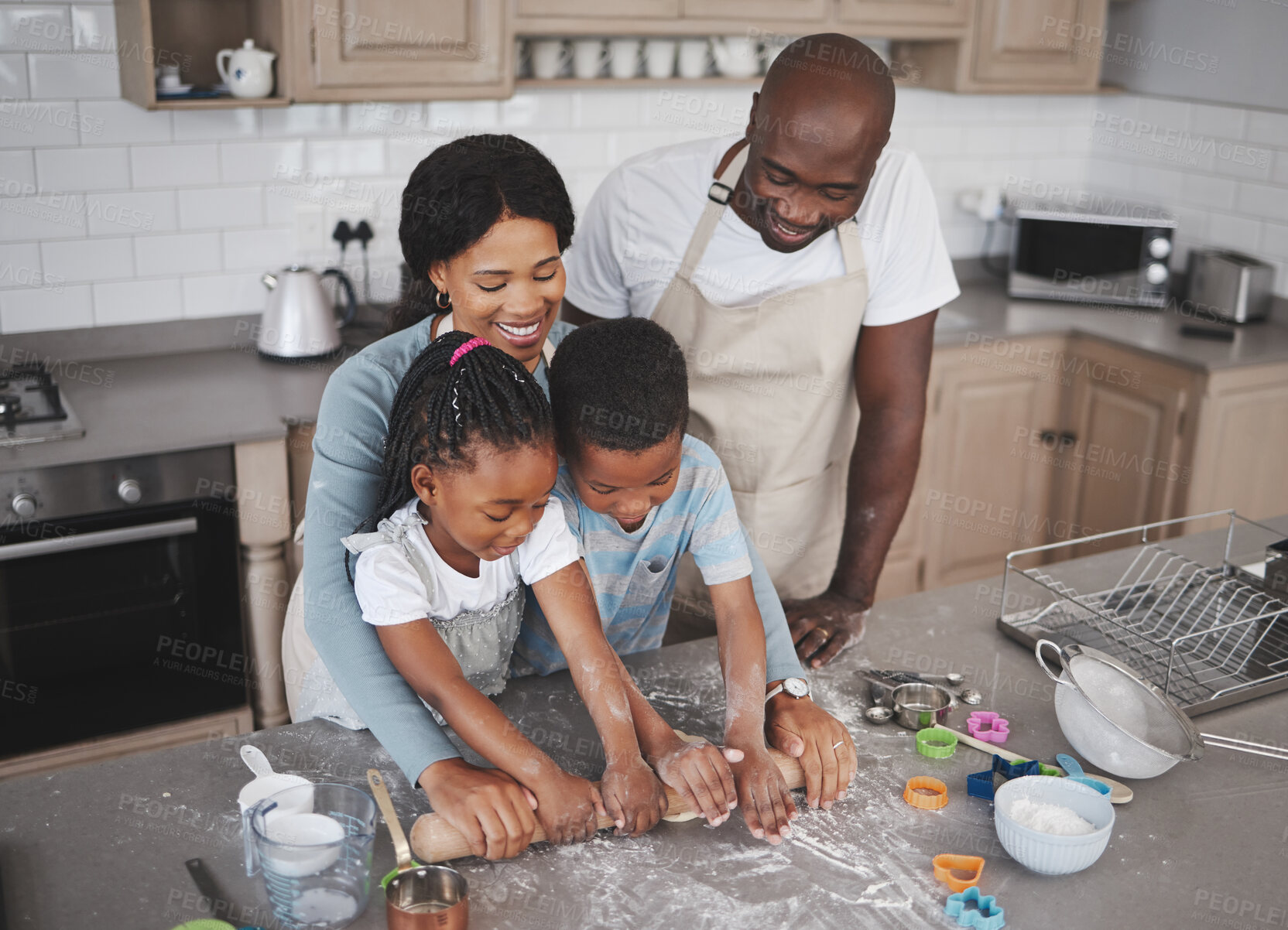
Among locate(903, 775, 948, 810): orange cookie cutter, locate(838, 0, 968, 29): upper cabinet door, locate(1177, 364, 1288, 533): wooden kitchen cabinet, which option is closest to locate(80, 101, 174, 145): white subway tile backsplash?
locate(838, 0, 968, 29): upper cabinet door

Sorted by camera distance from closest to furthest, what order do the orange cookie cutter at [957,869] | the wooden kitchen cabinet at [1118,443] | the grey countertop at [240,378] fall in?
the orange cookie cutter at [957,869] → the grey countertop at [240,378] → the wooden kitchen cabinet at [1118,443]

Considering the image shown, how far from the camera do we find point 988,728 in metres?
1.36

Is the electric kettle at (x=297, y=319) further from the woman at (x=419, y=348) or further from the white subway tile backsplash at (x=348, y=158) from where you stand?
the woman at (x=419, y=348)

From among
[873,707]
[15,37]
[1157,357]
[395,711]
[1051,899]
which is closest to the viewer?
[1051,899]

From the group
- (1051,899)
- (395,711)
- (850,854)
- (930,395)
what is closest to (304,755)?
(395,711)

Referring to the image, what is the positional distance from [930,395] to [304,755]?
2209 millimetres

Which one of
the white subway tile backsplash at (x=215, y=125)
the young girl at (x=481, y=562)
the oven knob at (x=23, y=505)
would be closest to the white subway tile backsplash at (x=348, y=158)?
the white subway tile backsplash at (x=215, y=125)

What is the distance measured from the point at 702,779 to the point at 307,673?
1.76 feet

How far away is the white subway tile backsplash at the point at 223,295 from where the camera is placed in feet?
8.94

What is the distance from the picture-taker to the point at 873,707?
4.58ft

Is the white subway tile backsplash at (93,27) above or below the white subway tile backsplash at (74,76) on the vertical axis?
above

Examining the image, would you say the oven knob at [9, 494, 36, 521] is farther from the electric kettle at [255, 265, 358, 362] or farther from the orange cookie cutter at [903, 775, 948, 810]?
the orange cookie cutter at [903, 775, 948, 810]

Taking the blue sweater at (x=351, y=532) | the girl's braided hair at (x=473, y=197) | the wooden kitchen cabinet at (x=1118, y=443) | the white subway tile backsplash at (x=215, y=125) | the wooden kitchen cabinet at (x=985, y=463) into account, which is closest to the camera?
the blue sweater at (x=351, y=532)

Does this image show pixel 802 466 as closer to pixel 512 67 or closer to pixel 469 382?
pixel 469 382
